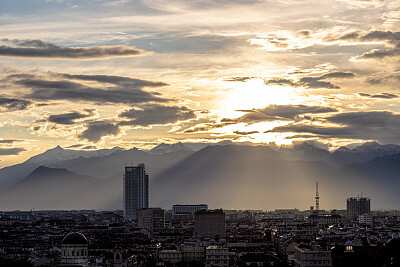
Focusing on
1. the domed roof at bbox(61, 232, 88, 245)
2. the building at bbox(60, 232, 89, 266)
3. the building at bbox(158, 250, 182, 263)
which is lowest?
the building at bbox(158, 250, 182, 263)

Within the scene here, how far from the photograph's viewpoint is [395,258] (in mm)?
123250

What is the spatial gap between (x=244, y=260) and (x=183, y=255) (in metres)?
10.6

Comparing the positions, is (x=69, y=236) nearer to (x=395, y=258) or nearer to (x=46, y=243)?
(x=395, y=258)

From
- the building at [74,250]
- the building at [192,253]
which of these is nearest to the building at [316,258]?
the building at [192,253]

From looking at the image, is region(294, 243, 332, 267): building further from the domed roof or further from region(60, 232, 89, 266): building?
the domed roof

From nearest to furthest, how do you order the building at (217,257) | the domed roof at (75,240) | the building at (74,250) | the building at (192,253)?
the building at (74,250), the domed roof at (75,240), the building at (217,257), the building at (192,253)

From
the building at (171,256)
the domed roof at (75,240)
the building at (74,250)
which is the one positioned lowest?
the building at (171,256)

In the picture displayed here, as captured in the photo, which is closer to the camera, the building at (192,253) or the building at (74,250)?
the building at (74,250)

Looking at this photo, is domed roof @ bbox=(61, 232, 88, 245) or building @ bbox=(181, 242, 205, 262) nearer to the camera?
domed roof @ bbox=(61, 232, 88, 245)

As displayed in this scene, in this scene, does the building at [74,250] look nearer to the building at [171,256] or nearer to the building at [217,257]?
the building at [217,257]

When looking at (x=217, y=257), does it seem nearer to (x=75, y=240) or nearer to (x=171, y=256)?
(x=171, y=256)

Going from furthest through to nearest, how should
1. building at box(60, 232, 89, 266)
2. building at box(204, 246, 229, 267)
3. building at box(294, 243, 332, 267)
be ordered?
building at box(204, 246, 229, 267)
building at box(294, 243, 332, 267)
building at box(60, 232, 89, 266)

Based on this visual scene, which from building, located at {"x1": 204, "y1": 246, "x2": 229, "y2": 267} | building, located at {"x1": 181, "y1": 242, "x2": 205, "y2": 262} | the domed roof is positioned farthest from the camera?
building, located at {"x1": 181, "y1": 242, "x2": 205, "y2": 262}

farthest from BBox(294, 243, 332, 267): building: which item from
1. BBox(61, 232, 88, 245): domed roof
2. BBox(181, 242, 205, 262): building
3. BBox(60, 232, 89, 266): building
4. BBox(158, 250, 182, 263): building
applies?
BBox(61, 232, 88, 245): domed roof
